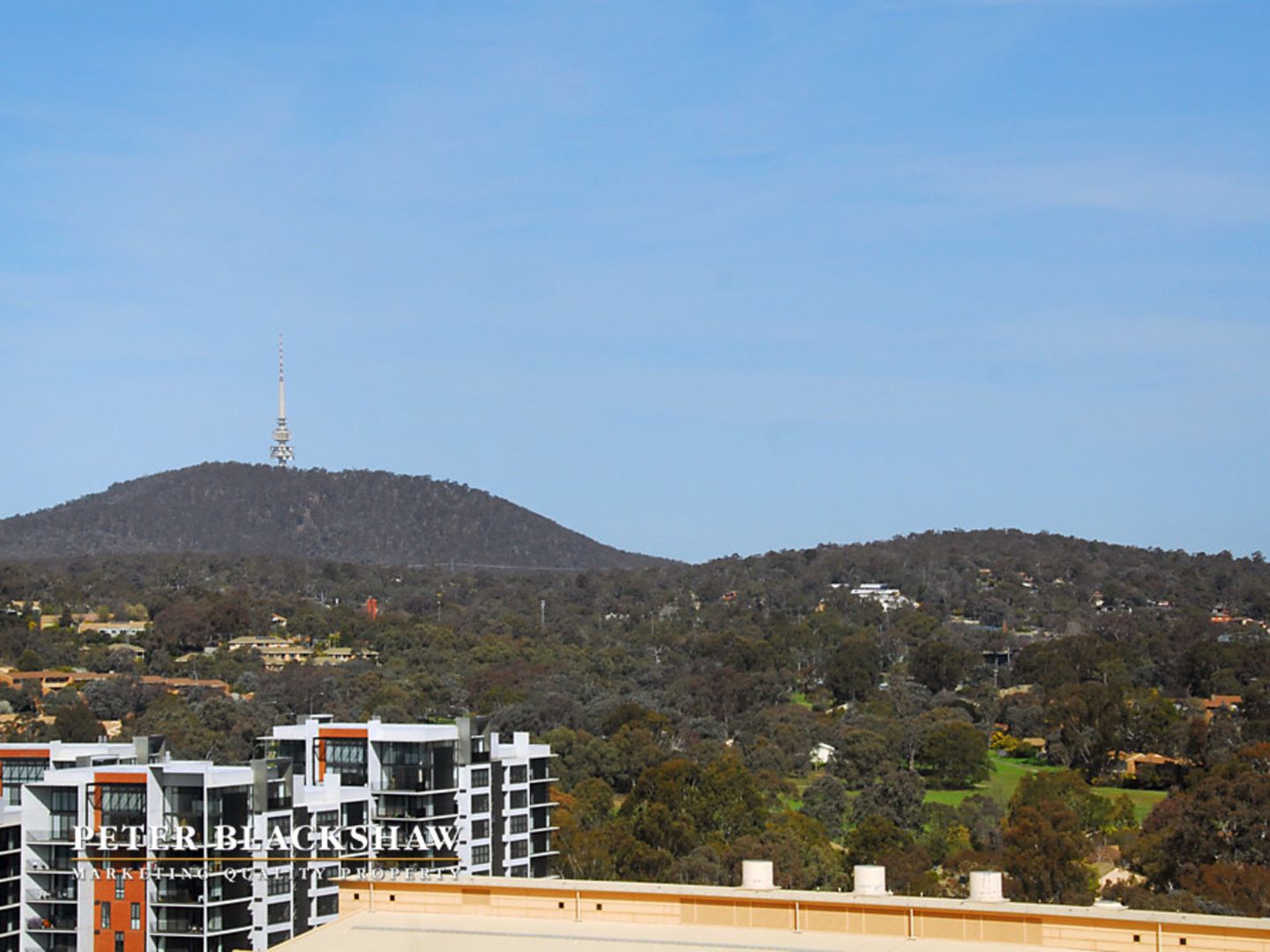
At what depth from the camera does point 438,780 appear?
55625 mm

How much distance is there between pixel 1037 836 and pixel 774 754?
106 feet

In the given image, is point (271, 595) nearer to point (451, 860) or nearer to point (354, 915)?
point (451, 860)

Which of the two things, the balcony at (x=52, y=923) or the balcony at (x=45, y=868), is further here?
the balcony at (x=45, y=868)

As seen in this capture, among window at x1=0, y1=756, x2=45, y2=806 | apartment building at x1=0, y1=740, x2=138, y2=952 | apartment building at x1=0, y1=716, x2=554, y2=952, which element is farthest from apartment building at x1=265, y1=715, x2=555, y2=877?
window at x1=0, y1=756, x2=45, y2=806

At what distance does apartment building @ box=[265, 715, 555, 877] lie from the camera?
181 feet

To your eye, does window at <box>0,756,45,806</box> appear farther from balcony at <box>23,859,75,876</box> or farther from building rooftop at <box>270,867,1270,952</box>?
building rooftop at <box>270,867,1270,952</box>

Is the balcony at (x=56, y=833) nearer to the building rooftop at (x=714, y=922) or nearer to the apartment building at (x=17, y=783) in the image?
the apartment building at (x=17, y=783)

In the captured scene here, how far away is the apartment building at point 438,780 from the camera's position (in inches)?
2168

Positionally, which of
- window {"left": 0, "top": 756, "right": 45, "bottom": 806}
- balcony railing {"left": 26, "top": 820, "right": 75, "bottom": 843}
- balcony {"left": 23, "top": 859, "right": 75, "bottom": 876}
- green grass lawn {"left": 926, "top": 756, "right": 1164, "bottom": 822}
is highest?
window {"left": 0, "top": 756, "right": 45, "bottom": 806}

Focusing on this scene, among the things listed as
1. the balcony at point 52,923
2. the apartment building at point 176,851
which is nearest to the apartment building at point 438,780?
the apartment building at point 176,851

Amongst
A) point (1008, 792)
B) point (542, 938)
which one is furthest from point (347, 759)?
point (1008, 792)

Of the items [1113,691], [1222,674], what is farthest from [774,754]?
[1222,674]

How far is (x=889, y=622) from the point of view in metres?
178

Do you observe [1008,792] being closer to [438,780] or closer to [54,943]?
[438,780]
